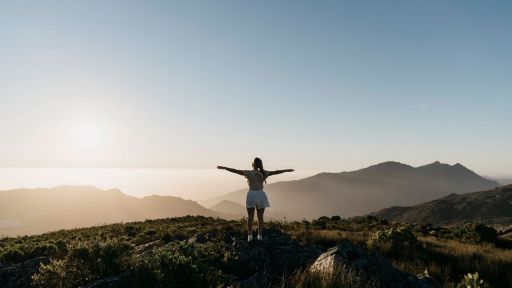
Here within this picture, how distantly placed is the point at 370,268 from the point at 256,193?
4587mm

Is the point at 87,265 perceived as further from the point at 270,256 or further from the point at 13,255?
the point at 13,255

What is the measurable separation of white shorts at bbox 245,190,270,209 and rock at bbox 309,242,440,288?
3390 mm

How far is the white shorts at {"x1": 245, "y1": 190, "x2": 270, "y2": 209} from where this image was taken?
11.6 meters

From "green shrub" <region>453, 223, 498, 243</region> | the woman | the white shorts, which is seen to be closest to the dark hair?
the woman

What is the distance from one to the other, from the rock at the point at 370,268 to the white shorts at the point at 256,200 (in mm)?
3390

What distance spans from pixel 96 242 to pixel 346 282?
6.28 metres

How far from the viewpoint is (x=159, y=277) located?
6910 millimetres

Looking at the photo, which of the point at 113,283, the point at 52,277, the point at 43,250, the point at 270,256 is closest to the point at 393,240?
the point at 270,256

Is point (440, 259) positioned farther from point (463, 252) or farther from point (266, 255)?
point (266, 255)

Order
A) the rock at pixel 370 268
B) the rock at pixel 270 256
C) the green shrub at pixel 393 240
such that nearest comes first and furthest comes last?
the rock at pixel 370 268, the rock at pixel 270 256, the green shrub at pixel 393 240

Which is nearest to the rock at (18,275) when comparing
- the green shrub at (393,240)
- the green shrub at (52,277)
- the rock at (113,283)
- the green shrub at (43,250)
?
the green shrub at (52,277)

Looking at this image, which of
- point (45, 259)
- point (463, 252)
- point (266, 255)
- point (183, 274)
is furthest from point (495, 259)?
point (45, 259)

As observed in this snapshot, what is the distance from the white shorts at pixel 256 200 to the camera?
11.6 metres

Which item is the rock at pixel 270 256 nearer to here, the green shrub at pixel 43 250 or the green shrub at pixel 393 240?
the green shrub at pixel 393 240
